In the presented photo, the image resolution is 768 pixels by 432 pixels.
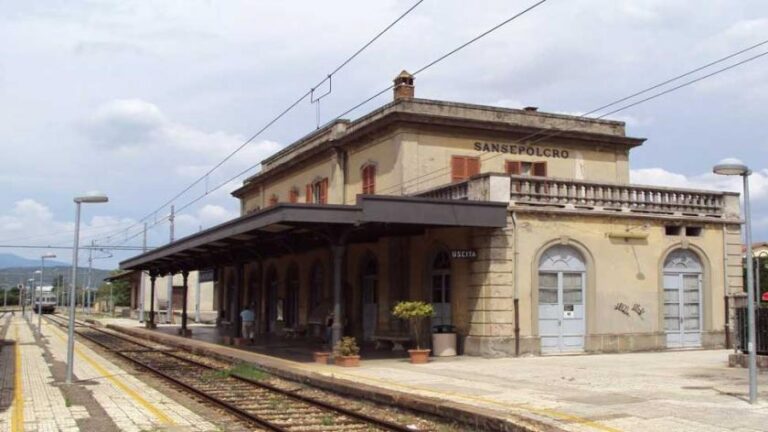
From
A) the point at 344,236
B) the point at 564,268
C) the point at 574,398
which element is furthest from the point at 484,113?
the point at 574,398

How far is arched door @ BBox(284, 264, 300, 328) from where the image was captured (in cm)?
3097

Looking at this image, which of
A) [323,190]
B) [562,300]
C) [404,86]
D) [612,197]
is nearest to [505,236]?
[562,300]

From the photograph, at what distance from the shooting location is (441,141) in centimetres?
2420

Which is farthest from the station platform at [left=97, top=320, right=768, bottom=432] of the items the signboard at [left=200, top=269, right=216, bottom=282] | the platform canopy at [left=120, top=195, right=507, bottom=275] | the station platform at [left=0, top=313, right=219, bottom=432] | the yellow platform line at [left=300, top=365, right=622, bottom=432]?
the signboard at [left=200, top=269, right=216, bottom=282]

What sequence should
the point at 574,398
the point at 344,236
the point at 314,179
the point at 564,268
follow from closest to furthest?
1. the point at 574,398
2. the point at 344,236
3. the point at 564,268
4. the point at 314,179

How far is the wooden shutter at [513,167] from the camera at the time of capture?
25.1 metres

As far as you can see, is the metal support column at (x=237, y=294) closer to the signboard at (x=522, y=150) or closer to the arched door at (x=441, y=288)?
the arched door at (x=441, y=288)

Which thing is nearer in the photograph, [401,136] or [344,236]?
[344,236]

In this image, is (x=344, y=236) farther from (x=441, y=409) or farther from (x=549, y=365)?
(x=441, y=409)

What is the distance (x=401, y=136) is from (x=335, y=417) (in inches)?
520

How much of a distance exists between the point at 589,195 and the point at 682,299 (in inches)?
160

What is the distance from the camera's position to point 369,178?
84.7 feet

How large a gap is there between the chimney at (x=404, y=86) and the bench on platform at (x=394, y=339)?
747 centimetres

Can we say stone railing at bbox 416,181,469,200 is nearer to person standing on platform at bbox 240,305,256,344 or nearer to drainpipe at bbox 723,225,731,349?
drainpipe at bbox 723,225,731,349
